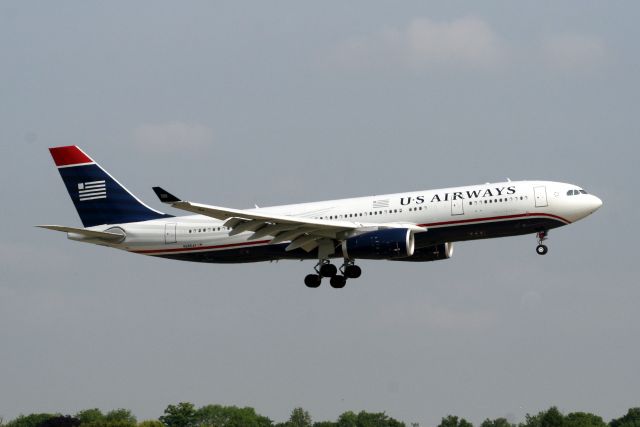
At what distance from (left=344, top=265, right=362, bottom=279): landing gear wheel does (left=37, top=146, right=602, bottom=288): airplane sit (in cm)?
5

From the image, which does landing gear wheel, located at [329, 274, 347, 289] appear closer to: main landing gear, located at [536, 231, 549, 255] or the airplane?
the airplane

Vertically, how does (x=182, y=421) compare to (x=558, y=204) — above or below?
below

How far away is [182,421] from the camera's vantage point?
4865 inches

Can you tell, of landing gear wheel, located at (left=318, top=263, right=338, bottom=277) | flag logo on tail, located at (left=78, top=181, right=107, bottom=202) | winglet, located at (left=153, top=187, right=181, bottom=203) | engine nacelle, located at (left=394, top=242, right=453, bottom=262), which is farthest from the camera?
flag logo on tail, located at (left=78, top=181, right=107, bottom=202)

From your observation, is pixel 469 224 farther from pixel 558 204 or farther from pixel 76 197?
pixel 76 197

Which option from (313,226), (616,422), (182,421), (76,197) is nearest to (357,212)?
(313,226)

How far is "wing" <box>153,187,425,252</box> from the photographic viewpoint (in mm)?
60562

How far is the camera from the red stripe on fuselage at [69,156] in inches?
2872

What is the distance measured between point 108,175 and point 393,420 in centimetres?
6002

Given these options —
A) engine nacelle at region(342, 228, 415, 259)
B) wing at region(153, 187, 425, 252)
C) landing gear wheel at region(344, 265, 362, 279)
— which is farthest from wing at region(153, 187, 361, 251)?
landing gear wheel at region(344, 265, 362, 279)

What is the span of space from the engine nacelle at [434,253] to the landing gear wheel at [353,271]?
265 cm

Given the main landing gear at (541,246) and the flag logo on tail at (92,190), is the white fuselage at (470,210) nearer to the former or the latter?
the main landing gear at (541,246)

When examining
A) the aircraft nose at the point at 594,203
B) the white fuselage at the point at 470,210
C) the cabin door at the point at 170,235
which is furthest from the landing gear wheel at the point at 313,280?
the aircraft nose at the point at 594,203

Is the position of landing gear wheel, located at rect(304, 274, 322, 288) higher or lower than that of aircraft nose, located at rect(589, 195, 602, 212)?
lower
